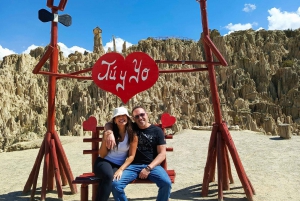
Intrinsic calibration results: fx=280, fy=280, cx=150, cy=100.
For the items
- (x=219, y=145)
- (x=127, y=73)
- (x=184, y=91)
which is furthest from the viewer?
(x=184, y=91)

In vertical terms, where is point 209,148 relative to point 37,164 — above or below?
above

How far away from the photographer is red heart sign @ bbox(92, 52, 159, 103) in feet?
14.2

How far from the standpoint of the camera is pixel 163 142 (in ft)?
11.6

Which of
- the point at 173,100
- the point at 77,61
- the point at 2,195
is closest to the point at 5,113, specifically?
the point at 77,61

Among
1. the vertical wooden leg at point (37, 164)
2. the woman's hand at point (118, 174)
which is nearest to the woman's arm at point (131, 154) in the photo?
the woman's hand at point (118, 174)

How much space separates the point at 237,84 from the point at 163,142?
135 ft

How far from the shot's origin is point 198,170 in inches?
285

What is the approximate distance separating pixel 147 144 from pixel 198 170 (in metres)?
4.14

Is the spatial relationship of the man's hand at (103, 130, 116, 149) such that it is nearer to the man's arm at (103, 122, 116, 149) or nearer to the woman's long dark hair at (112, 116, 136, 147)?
the man's arm at (103, 122, 116, 149)

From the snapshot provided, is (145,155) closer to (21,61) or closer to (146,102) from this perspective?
(146,102)

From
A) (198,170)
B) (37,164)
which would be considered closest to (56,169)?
(37,164)

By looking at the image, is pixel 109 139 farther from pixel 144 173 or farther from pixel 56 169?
pixel 56 169

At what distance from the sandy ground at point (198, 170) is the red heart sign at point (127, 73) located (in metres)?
1.92

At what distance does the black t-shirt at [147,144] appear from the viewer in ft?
11.4
